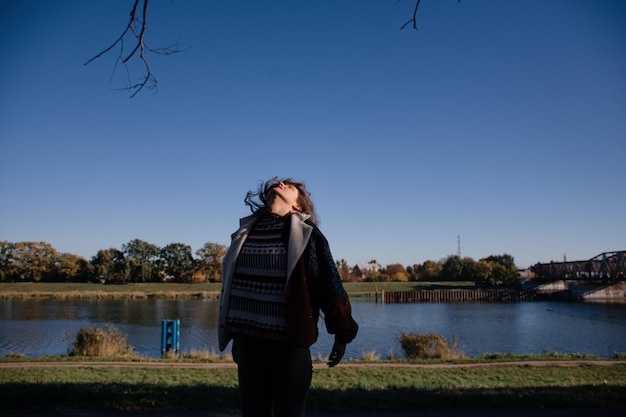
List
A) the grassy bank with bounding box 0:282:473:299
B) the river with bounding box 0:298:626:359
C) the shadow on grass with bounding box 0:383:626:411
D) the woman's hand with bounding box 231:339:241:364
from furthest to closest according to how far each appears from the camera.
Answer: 1. the grassy bank with bounding box 0:282:473:299
2. the river with bounding box 0:298:626:359
3. the shadow on grass with bounding box 0:383:626:411
4. the woman's hand with bounding box 231:339:241:364

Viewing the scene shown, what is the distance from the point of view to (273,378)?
2.14 metres

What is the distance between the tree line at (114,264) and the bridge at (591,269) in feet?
200

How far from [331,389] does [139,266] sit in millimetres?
79550

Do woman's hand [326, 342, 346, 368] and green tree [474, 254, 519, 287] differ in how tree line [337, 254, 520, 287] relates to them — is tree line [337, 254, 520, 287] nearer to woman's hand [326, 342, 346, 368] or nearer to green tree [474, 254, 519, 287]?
green tree [474, 254, 519, 287]

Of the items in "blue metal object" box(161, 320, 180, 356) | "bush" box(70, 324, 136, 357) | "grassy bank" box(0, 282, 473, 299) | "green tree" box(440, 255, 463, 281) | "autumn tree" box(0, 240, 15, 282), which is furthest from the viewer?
"green tree" box(440, 255, 463, 281)

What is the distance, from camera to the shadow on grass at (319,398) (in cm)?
512

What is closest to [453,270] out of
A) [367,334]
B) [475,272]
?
[475,272]

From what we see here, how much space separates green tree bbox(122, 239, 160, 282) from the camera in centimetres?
7806

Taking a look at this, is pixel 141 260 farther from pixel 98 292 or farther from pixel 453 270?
pixel 453 270

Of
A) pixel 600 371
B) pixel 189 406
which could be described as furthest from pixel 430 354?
pixel 189 406

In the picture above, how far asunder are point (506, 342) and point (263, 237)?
869 inches

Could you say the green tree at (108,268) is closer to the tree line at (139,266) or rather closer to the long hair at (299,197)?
the tree line at (139,266)

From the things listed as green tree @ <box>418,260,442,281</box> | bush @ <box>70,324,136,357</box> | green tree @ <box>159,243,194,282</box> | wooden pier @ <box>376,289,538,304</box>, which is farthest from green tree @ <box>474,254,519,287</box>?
bush @ <box>70,324,136,357</box>

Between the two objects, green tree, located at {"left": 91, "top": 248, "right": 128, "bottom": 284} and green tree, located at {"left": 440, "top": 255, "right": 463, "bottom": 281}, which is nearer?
green tree, located at {"left": 91, "top": 248, "right": 128, "bottom": 284}
